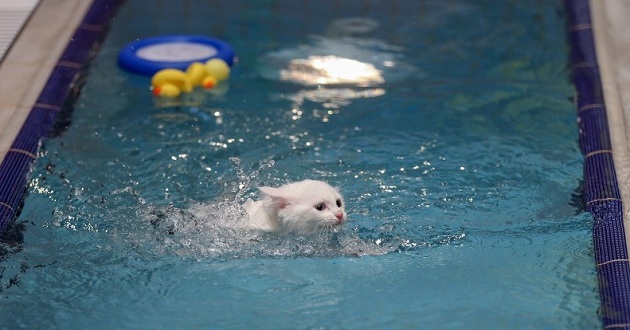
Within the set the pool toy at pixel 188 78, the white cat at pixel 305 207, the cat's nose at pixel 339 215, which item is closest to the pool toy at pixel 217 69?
the pool toy at pixel 188 78

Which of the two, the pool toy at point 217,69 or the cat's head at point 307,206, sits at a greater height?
the pool toy at point 217,69

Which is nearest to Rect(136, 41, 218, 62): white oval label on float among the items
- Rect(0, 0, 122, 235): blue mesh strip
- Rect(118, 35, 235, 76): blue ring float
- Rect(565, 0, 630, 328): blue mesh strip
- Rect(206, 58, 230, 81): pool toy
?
Rect(118, 35, 235, 76): blue ring float

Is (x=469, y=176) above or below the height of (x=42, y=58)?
below

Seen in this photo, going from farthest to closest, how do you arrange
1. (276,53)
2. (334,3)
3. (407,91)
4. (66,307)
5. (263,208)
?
(334,3) < (276,53) < (407,91) < (263,208) < (66,307)

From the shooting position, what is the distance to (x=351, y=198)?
5461 mm

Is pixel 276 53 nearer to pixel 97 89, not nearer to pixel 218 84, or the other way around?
pixel 218 84

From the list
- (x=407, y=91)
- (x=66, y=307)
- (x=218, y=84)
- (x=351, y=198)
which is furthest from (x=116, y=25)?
(x=66, y=307)

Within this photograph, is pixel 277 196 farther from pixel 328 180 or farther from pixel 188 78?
pixel 188 78

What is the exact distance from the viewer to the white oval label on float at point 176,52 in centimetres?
744

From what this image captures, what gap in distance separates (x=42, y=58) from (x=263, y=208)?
3.22m

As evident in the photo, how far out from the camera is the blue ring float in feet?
23.9

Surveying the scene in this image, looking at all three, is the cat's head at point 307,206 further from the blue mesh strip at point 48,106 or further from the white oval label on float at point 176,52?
the white oval label on float at point 176,52

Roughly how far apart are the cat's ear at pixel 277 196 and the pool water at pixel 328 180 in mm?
230

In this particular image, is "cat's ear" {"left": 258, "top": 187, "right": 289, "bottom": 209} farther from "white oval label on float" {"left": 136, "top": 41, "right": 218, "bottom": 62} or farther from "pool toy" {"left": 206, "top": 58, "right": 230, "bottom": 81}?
"white oval label on float" {"left": 136, "top": 41, "right": 218, "bottom": 62}
